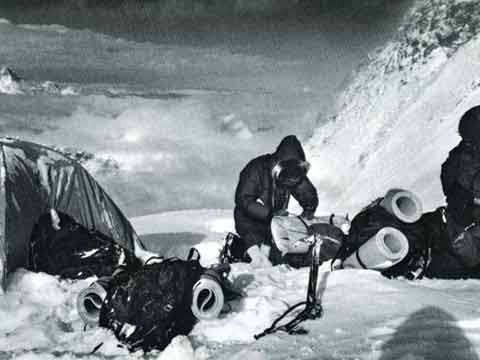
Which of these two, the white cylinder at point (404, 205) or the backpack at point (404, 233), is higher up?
the white cylinder at point (404, 205)

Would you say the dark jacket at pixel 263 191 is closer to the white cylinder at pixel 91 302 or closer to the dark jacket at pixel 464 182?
the dark jacket at pixel 464 182

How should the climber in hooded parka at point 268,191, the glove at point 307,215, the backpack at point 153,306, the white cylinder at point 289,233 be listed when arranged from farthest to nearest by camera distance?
the climber in hooded parka at point 268,191, the glove at point 307,215, the white cylinder at point 289,233, the backpack at point 153,306

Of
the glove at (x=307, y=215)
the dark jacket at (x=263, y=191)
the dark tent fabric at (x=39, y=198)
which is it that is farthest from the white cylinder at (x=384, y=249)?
the dark tent fabric at (x=39, y=198)

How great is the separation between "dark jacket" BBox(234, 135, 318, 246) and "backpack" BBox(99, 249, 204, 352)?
1.85m

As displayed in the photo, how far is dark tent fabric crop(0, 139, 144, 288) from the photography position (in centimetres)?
379

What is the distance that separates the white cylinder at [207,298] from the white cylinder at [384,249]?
117 cm

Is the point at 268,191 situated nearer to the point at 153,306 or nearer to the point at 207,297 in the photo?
the point at 207,297

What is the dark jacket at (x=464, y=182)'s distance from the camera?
3.46m

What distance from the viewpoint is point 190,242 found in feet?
26.0

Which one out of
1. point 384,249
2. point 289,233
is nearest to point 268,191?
point 289,233

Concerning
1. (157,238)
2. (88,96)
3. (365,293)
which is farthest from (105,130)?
(365,293)

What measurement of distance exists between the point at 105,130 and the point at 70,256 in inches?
3182

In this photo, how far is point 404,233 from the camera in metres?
3.44

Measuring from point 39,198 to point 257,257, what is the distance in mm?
1990
